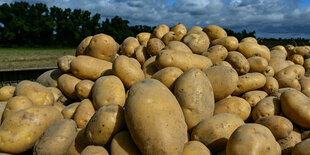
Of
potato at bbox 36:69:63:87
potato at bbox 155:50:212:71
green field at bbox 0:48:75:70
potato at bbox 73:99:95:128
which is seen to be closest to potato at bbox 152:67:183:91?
potato at bbox 155:50:212:71

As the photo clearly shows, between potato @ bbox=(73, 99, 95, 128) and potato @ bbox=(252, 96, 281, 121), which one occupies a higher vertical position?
potato @ bbox=(252, 96, 281, 121)

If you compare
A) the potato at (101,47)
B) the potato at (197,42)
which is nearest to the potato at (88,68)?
the potato at (101,47)

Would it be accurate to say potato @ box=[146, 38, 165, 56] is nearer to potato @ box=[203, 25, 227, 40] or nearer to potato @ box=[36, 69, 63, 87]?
potato @ box=[203, 25, 227, 40]

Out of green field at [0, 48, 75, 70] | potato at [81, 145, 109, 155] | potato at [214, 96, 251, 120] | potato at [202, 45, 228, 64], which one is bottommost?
Answer: green field at [0, 48, 75, 70]

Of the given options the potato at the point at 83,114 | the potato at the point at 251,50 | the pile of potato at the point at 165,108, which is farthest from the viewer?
the potato at the point at 251,50

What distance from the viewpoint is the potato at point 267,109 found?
96.0 inches

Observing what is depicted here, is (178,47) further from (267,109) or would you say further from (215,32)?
(267,109)

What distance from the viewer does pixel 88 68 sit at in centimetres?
314

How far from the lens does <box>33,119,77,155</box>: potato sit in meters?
1.95

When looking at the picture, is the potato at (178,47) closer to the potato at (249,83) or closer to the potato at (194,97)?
the potato at (249,83)

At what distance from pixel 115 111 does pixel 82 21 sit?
80.9 feet

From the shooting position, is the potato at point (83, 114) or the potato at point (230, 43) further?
the potato at point (230, 43)

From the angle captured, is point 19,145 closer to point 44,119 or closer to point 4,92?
point 44,119

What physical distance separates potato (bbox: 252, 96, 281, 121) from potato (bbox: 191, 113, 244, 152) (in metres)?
0.55
